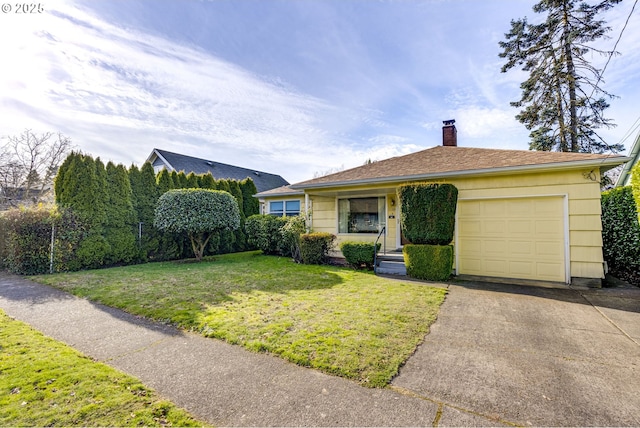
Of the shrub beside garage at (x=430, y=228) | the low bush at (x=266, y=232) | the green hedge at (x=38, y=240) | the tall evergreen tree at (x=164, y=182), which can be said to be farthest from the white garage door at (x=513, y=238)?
the green hedge at (x=38, y=240)

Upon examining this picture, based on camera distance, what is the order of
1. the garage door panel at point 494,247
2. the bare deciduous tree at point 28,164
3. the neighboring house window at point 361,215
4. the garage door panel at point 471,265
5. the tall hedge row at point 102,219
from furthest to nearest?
the bare deciduous tree at point 28,164 < the neighboring house window at point 361,215 < the tall hedge row at point 102,219 < the garage door panel at point 471,265 < the garage door panel at point 494,247

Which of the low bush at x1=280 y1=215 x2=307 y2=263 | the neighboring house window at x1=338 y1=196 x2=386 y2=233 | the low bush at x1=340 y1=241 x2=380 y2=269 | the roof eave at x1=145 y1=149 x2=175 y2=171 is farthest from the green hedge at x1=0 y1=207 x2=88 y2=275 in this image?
the roof eave at x1=145 y1=149 x2=175 y2=171

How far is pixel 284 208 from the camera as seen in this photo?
44.5 feet

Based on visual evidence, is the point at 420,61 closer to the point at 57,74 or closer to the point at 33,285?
the point at 57,74

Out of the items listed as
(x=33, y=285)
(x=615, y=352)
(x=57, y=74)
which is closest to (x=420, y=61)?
(x=615, y=352)

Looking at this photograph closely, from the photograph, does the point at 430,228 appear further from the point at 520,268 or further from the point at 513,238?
the point at 520,268

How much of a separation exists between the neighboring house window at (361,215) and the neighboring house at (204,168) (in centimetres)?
1139

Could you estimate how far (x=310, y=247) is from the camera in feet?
32.8

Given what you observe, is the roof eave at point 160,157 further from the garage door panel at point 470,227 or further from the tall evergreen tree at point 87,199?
the garage door panel at point 470,227

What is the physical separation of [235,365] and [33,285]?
713cm

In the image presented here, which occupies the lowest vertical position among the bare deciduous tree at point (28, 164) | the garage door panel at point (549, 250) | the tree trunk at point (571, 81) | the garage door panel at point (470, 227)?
the garage door panel at point (549, 250)

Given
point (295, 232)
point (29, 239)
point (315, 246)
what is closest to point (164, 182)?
point (29, 239)

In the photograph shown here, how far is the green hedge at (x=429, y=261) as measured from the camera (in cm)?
729

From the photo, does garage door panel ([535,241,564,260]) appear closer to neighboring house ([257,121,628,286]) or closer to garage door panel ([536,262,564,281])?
neighboring house ([257,121,628,286])
